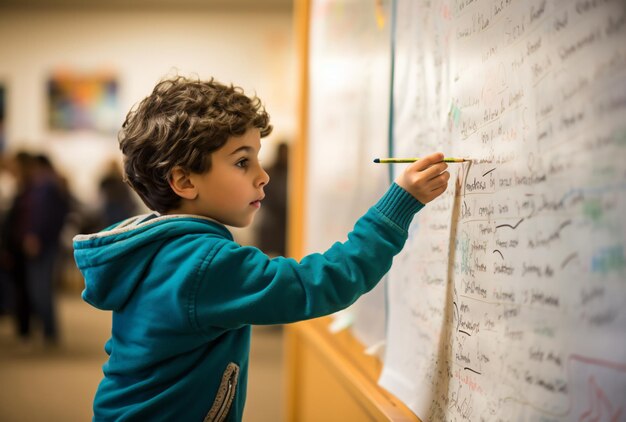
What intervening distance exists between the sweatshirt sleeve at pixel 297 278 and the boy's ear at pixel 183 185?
16cm

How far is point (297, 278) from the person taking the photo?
950mm

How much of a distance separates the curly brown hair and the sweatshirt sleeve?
0.63 ft

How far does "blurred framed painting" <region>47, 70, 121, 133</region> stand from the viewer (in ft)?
22.7

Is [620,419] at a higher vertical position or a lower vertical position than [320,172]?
lower

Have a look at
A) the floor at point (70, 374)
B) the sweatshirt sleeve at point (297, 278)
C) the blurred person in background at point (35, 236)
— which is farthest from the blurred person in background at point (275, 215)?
the sweatshirt sleeve at point (297, 278)

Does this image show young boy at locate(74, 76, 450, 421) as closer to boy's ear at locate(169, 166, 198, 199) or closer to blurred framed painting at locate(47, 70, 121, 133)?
boy's ear at locate(169, 166, 198, 199)

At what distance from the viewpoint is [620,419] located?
0.61 meters

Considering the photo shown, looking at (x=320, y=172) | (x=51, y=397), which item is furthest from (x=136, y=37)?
(x=320, y=172)

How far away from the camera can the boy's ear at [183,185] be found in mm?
1060

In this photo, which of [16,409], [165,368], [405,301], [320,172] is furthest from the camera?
[16,409]

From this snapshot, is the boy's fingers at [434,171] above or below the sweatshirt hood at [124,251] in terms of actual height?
above

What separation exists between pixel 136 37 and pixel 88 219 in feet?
7.05

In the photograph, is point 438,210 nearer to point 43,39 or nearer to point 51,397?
point 51,397

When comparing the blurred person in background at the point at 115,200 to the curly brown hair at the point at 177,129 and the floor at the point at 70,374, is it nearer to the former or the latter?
the floor at the point at 70,374
